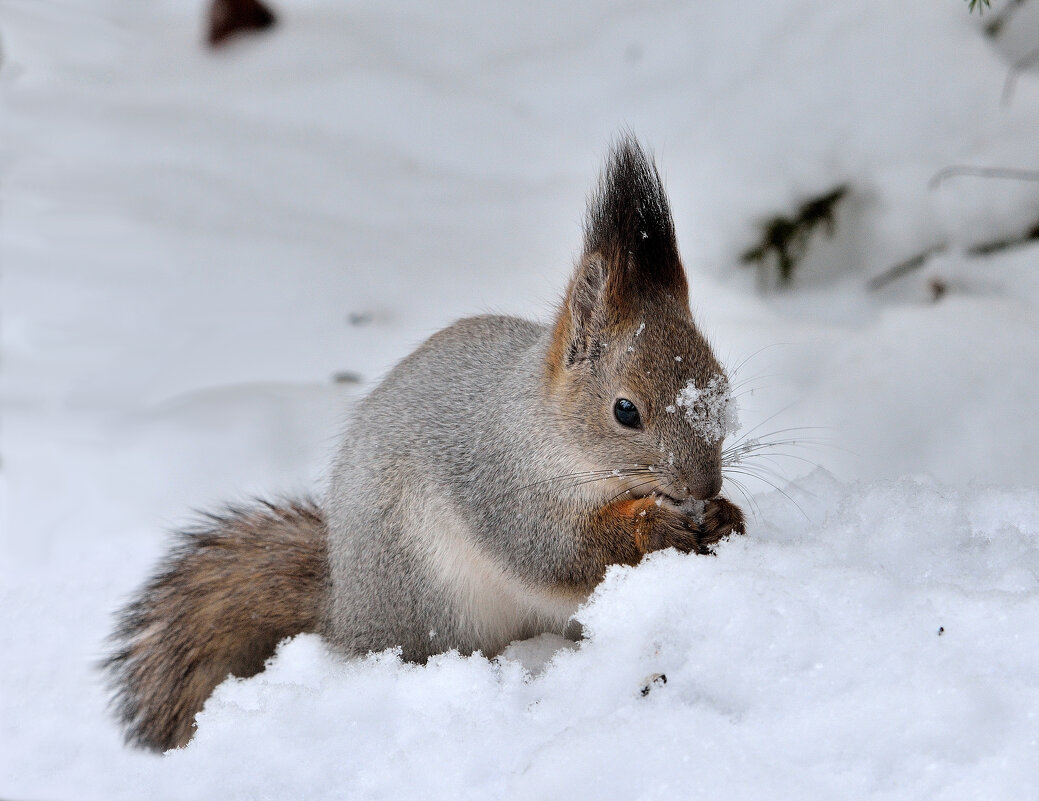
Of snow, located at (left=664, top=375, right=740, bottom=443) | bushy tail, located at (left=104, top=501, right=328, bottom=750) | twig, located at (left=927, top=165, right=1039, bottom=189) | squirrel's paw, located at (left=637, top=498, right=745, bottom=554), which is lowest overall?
bushy tail, located at (left=104, top=501, right=328, bottom=750)

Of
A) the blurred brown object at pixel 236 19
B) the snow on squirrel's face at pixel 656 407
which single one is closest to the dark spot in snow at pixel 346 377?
the snow on squirrel's face at pixel 656 407

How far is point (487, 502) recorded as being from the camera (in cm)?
191

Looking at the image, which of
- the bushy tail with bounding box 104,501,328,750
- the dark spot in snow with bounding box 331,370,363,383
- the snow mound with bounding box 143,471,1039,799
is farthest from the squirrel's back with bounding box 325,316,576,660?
the dark spot in snow with bounding box 331,370,363,383

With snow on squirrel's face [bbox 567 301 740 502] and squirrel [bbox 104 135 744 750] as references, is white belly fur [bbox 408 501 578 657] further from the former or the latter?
snow on squirrel's face [bbox 567 301 740 502]

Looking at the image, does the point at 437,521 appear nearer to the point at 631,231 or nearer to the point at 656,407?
the point at 656,407

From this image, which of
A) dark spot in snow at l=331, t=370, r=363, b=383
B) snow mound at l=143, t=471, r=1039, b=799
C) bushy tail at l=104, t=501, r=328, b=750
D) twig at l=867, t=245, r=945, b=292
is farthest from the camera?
dark spot in snow at l=331, t=370, r=363, b=383

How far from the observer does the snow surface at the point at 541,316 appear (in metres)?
1.24

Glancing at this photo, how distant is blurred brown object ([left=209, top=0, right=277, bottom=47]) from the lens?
15.2 feet

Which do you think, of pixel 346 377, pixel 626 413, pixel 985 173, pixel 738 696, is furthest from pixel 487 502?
pixel 985 173

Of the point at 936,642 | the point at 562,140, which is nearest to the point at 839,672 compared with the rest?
the point at 936,642

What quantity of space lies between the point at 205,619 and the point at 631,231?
114 cm

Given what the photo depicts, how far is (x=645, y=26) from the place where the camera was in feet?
13.3

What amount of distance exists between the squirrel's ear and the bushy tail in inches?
33.8

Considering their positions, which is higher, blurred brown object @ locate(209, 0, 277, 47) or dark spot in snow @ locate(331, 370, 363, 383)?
blurred brown object @ locate(209, 0, 277, 47)
